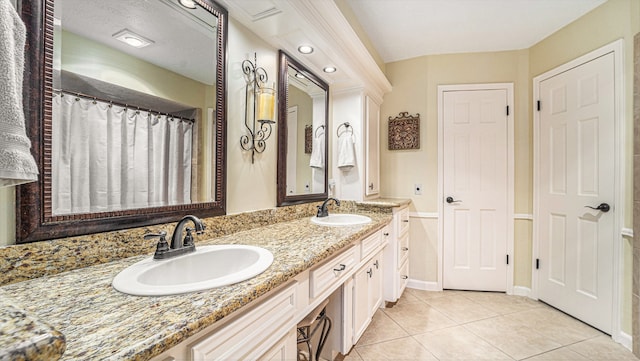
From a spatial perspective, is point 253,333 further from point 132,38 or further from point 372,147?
point 372,147

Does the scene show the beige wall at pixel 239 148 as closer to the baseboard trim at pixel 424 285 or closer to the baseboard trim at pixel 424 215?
the baseboard trim at pixel 424 215

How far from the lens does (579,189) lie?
210 centimetres

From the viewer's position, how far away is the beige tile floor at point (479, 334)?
1.73 meters

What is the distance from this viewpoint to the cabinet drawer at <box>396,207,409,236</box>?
2.36 metres

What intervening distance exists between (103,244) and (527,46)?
11.8 feet

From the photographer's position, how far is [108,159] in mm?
890

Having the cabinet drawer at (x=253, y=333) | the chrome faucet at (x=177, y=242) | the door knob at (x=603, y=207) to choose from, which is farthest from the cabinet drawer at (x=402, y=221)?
the chrome faucet at (x=177, y=242)

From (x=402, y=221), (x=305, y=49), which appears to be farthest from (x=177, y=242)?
(x=402, y=221)

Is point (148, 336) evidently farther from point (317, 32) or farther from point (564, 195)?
point (564, 195)

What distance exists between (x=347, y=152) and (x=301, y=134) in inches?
22.9

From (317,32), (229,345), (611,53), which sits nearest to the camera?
(229,345)

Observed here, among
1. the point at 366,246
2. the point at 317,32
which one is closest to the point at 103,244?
the point at 366,246

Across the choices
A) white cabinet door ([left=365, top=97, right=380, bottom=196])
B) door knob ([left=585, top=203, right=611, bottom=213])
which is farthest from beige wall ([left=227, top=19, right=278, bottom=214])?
door knob ([left=585, top=203, right=611, bottom=213])

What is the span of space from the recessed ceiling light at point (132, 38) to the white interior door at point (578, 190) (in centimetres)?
295
